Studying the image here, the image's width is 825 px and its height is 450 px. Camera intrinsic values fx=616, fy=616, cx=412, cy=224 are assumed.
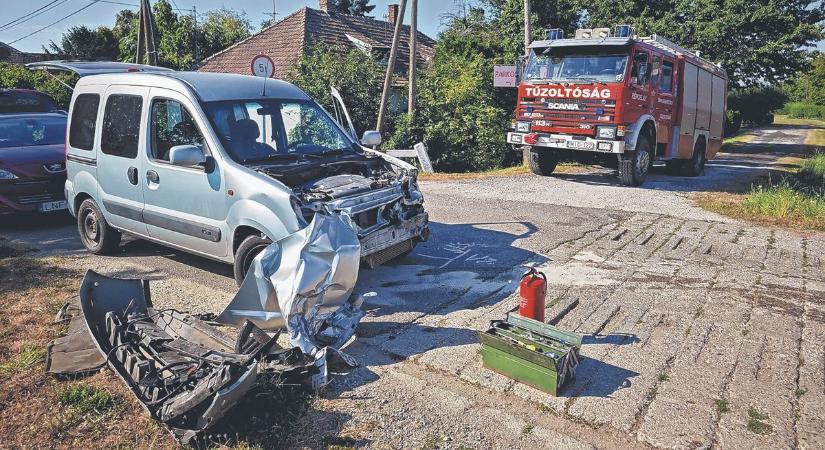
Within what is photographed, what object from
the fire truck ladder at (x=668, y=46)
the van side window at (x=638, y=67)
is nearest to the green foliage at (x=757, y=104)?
the fire truck ladder at (x=668, y=46)

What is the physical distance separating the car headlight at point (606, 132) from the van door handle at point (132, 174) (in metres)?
Result: 8.56

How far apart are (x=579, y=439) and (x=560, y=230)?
5327 millimetres

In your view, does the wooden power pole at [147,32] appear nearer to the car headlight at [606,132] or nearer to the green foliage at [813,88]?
the car headlight at [606,132]

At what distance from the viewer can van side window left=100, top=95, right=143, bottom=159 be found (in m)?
6.38

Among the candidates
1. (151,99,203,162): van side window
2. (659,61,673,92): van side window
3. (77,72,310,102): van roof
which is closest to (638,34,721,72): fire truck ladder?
(659,61,673,92): van side window

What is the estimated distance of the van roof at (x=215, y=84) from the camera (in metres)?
6.03

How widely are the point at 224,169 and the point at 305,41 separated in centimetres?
2045

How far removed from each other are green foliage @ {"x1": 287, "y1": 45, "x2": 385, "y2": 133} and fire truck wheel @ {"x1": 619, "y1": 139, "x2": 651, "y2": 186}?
8931 mm

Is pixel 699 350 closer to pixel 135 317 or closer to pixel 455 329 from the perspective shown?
pixel 455 329

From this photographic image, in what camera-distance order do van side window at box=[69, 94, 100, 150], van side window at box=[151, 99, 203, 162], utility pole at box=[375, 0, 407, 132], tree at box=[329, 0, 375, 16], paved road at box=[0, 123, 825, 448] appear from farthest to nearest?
tree at box=[329, 0, 375, 16] < utility pole at box=[375, 0, 407, 132] < van side window at box=[69, 94, 100, 150] < van side window at box=[151, 99, 203, 162] < paved road at box=[0, 123, 825, 448]

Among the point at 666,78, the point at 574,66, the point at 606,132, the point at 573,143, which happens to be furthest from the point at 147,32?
the point at 666,78

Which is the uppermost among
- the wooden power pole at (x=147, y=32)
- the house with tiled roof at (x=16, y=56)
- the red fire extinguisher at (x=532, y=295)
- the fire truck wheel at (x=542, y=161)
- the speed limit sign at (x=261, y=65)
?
the house with tiled roof at (x=16, y=56)

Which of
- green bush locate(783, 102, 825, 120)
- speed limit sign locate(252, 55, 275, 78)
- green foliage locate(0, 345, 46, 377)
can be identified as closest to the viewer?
green foliage locate(0, 345, 46, 377)

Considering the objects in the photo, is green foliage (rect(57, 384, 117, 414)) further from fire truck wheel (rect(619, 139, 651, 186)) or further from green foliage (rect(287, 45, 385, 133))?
green foliage (rect(287, 45, 385, 133))
